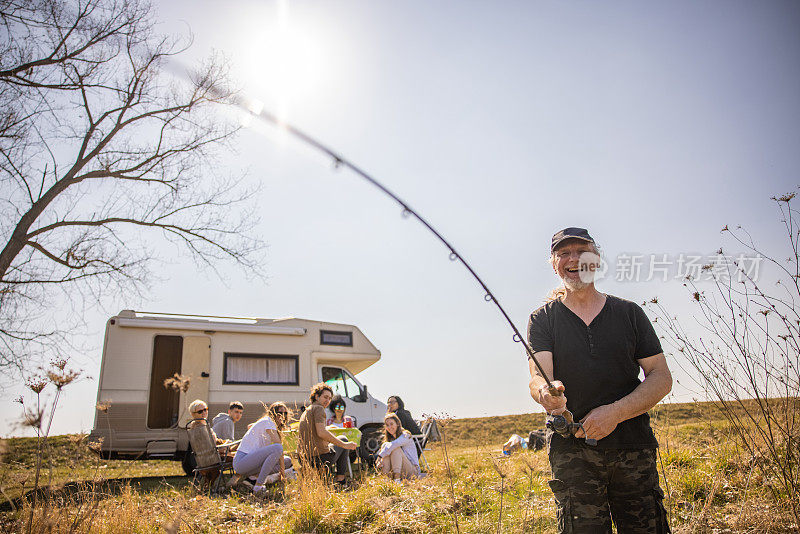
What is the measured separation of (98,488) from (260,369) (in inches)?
203

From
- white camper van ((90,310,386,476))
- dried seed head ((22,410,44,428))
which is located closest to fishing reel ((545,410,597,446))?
dried seed head ((22,410,44,428))

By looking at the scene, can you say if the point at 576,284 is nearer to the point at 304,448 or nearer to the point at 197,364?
the point at 304,448

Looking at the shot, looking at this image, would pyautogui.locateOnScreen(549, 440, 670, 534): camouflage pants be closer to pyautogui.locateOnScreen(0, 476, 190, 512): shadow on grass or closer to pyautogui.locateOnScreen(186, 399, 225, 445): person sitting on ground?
pyautogui.locateOnScreen(0, 476, 190, 512): shadow on grass

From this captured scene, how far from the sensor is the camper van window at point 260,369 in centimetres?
1079

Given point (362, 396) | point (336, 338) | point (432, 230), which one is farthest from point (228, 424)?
point (432, 230)

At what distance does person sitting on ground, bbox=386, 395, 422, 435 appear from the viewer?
10.7 metres

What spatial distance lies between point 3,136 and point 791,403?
13.0m

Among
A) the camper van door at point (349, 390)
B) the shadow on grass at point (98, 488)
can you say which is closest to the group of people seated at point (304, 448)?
the shadow on grass at point (98, 488)

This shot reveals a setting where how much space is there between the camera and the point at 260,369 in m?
11.0

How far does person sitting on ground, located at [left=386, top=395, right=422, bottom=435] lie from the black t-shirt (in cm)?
845

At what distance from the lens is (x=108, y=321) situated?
10156 mm

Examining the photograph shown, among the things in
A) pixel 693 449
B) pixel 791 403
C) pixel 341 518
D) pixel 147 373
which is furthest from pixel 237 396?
pixel 791 403

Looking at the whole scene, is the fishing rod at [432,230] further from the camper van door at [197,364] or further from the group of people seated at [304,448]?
the camper van door at [197,364]

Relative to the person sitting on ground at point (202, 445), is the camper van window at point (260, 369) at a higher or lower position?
higher
